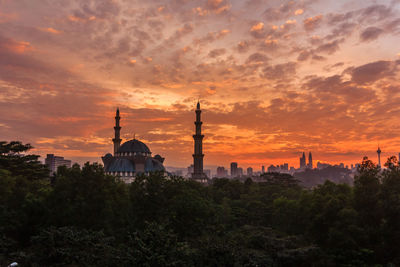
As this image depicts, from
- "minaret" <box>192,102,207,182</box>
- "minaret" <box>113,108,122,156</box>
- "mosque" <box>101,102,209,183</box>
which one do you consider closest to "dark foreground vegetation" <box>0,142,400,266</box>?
"mosque" <box>101,102,209,183</box>

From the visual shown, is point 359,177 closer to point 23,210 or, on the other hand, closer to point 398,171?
point 398,171

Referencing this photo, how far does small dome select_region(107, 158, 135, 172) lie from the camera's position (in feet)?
277

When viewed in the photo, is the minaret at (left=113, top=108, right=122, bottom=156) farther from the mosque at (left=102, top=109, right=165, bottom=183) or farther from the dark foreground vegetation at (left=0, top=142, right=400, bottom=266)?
the dark foreground vegetation at (left=0, top=142, right=400, bottom=266)

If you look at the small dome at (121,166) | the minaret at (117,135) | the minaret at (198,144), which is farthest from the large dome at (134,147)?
the minaret at (198,144)

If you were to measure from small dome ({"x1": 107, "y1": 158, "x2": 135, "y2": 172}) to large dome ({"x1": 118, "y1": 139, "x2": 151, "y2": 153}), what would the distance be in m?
5.09

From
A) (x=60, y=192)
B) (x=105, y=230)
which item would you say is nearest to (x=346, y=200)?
(x=105, y=230)

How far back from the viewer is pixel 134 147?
91.8 metres

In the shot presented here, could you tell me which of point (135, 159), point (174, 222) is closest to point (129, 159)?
point (135, 159)

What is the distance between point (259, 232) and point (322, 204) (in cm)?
583

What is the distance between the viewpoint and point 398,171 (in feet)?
84.0

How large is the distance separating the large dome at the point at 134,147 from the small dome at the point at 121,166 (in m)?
5.09

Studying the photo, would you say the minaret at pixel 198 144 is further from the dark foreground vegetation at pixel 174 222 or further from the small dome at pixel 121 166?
the dark foreground vegetation at pixel 174 222

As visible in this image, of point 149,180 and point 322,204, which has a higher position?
point 149,180

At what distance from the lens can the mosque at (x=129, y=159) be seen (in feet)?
277
